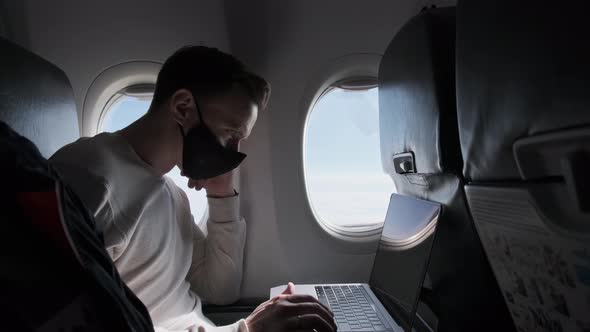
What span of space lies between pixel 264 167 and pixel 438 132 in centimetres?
110

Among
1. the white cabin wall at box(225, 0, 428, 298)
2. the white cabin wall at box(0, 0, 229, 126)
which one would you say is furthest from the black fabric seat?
the white cabin wall at box(0, 0, 229, 126)

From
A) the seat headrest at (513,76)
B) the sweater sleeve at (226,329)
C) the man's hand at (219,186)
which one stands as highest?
the seat headrest at (513,76)

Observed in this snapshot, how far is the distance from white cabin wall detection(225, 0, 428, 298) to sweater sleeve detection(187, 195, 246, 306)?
0.19 meters

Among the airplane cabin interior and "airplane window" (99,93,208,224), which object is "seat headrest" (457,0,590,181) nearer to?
the airplane cabin interior

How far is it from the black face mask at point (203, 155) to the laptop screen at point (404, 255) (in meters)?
0.66

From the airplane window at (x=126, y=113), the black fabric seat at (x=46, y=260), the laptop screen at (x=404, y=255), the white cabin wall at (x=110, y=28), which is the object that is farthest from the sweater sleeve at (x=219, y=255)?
the black fabric seat at (x=46, y=260)

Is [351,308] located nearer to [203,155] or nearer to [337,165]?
[203,155]

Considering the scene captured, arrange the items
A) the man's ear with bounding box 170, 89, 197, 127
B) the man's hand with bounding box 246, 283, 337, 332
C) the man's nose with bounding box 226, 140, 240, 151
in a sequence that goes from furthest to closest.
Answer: the man's nose with bounding box 226, 140, 240, 151
the man's ear with bounding box 170, 89, 197, 127
the man's hand with bounding box 246, 283, 337, 332

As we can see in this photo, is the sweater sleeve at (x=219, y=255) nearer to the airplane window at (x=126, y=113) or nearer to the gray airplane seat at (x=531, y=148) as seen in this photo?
the airplane window at (x=126, y=113)

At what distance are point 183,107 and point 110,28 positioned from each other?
34.6 inches

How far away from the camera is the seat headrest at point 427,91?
85 centimetres

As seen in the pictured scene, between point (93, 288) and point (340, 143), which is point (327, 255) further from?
point (93, 288)

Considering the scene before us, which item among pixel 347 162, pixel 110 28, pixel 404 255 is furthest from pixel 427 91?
pixel 110 28

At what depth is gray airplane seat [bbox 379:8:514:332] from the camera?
844 millimetres
